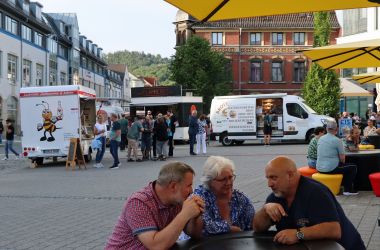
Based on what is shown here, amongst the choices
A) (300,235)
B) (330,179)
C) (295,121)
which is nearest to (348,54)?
(330,179)

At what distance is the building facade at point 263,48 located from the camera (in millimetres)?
64938

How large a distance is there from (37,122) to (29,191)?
24.7 feet

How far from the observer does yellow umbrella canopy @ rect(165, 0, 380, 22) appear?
16.0ft

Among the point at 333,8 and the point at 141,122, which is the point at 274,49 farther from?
the point at 333,8

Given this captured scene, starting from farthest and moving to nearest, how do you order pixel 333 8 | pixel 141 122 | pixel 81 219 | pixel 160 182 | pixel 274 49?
pixel 274 49 → pixel 141 122 → pixel 81 219 → pixel 333 8 → pixel 160 182

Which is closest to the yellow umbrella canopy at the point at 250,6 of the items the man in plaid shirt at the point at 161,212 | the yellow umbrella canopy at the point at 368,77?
the man in plaid shirt at the point at 161,212

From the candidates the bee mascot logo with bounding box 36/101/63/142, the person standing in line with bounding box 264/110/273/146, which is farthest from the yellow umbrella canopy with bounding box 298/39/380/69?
the person standing in line with bounding box 264/110/273/146

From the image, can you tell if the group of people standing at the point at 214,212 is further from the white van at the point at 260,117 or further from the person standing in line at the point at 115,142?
the white van at the point at 260,117

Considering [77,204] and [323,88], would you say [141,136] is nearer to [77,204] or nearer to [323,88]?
[77,204]

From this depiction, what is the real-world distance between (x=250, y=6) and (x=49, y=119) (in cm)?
1612

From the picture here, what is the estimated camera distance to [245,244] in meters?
3.64

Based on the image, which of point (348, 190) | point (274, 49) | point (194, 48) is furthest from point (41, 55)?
point (348, 190)

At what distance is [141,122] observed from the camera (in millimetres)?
22312

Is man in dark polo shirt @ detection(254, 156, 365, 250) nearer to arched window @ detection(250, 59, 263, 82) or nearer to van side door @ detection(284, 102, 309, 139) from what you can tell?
van side door @ detection(284, 102, 309, 139)
